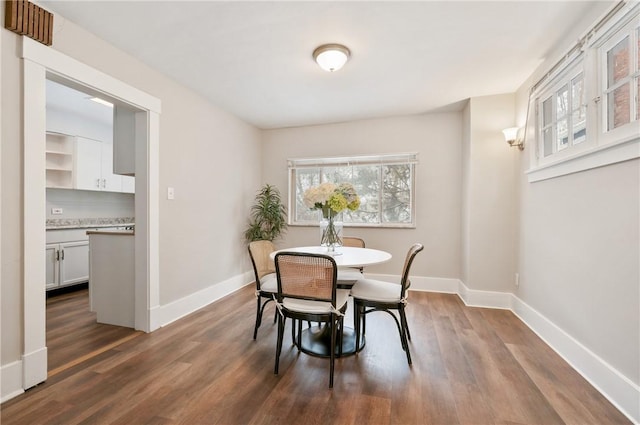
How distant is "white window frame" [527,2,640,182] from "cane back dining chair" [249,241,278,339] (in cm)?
249

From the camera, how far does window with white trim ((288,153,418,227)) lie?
14.0 feet

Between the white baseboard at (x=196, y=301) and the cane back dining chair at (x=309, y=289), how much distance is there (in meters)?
1.54

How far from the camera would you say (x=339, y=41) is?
236cm

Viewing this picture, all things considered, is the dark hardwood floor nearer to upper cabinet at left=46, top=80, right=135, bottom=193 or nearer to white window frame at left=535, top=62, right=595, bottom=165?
white window frame at left=535, top=62, right=595, bottom=165

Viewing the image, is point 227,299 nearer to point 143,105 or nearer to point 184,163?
point 184,163

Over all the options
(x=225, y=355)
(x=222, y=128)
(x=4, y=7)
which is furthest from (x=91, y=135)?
(x=225, y=355)

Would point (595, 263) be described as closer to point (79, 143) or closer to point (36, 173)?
point (36, 173)

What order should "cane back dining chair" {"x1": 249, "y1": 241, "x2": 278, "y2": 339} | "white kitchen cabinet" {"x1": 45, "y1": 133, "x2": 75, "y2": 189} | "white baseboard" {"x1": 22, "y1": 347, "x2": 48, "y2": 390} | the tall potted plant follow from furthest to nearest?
the tall potted plant, "white kitchen cabinet" {"x1": 45, "y1": 133, "x2": 75, "y2": 189}, "cane back dining chair" {"x1": 249, "y1": 241, "x2": 278, "y2": 339}, "white baseboard" {"x1": 22, "y1": 347, "x2": 48, "y2": 390}

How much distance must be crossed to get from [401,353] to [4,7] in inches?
141

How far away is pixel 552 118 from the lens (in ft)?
8.75

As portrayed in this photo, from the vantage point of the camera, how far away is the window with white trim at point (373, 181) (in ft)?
14.0

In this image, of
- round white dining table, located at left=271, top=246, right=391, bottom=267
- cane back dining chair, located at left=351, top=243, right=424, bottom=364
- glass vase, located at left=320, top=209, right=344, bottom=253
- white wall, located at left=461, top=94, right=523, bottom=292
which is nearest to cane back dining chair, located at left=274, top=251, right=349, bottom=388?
round white dining table, located at left=271, top=246, right=391, bottom=267

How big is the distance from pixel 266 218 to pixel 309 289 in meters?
2.63

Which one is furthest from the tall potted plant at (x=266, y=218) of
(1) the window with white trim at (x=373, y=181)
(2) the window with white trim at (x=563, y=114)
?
(2) the window with white trim at (x=563, y=114)
